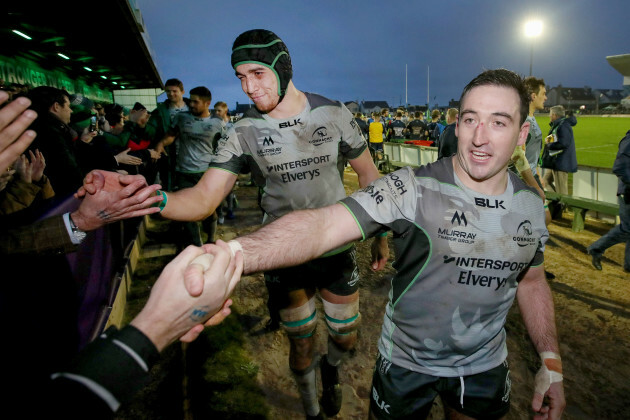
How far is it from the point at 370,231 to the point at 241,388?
9.25 feet

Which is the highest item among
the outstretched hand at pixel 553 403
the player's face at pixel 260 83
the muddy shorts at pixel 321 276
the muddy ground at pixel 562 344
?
the player's face at pixel 260 83

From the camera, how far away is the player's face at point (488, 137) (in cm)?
199

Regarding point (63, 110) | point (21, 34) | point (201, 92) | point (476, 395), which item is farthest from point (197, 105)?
point (21, 34)

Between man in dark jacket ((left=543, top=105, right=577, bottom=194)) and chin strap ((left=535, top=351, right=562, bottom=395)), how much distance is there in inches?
331

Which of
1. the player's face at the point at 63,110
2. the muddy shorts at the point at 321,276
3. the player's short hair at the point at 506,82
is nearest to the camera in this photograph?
the player's short hair at the point at 506,82

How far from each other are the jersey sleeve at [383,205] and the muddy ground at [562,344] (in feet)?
8.20

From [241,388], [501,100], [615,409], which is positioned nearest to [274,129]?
[501,100]

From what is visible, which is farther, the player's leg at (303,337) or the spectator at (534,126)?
the spectator at (534,126)

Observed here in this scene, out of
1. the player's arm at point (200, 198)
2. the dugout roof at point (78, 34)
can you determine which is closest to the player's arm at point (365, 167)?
the player's arm at point (200, 198)

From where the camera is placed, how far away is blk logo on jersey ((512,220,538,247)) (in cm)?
201

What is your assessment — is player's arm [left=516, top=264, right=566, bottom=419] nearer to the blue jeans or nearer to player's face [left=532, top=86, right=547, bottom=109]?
player's face [left=532, top=86, right=547, bottom=109]

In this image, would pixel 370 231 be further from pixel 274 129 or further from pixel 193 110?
pixel 193 110

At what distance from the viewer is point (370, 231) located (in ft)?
6.33

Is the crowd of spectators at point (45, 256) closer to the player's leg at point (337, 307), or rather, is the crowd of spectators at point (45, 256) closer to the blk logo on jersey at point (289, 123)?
the blk logo on jersey at point (289, 123)
